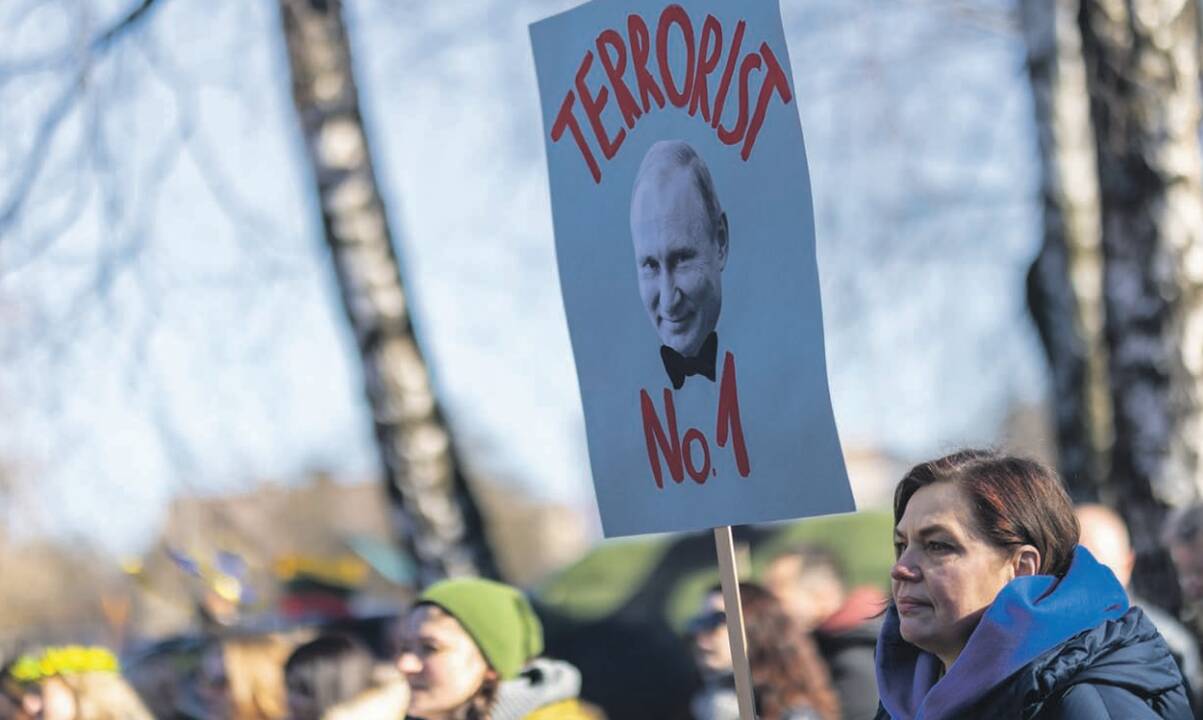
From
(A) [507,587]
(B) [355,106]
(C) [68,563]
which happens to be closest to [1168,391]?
(A) [507,587]

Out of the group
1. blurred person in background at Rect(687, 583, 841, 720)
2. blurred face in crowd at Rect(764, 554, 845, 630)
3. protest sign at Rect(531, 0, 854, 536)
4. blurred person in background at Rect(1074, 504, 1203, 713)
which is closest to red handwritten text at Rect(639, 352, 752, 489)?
protest sign at Rect(531, 0, 854, 536)

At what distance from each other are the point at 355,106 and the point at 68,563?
88.2 feet

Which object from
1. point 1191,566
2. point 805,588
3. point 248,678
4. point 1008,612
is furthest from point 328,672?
point 1008,612

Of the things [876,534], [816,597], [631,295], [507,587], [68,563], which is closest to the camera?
[631,295]

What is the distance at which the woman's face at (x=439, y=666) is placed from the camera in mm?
4551

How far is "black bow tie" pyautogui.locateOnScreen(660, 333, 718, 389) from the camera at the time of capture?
3049 mm

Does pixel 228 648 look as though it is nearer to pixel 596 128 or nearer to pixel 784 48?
pixel 596 128

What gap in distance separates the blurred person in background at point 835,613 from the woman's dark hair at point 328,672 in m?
1.16

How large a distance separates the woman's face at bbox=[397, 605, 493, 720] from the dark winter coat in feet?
7.58

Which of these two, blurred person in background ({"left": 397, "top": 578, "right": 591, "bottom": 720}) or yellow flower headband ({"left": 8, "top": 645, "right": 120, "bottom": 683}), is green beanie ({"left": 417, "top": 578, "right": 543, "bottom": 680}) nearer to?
blurred person in background ({"left": 397, "top": 578, "right": 591, "bottom": 720})

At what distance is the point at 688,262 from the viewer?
3098 millimetres

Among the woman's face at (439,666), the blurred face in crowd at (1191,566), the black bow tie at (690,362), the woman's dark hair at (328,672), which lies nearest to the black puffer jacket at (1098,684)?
the black bow tie at (690,362)

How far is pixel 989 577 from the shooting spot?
95.0 inches

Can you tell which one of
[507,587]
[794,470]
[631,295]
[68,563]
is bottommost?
[68,563]
